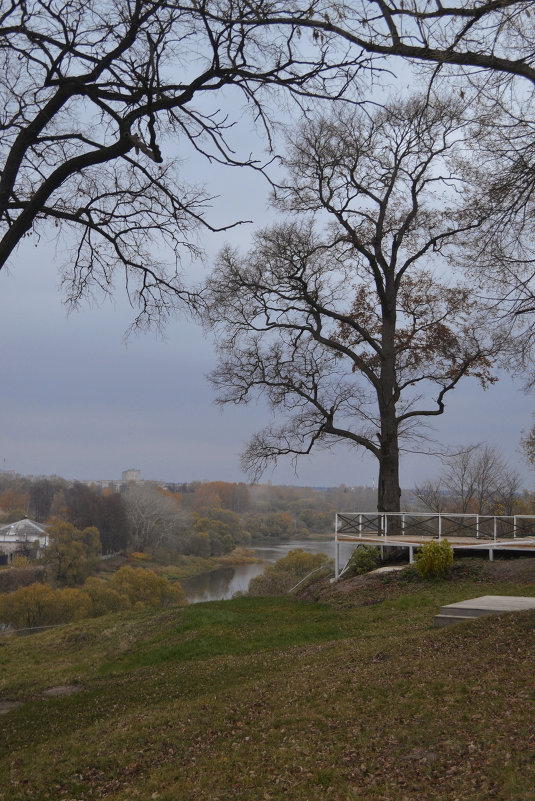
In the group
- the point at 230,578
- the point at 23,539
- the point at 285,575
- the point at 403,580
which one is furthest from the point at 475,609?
the point at 23,539

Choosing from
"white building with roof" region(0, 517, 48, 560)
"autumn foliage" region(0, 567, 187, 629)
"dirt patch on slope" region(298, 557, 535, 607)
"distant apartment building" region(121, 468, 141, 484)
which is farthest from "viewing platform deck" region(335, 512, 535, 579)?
"distant apartment building" region(121, 468, 141, 484)

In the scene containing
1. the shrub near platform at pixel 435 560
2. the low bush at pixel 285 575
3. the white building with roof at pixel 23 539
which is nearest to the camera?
the shrub near platform at pixel 435 560

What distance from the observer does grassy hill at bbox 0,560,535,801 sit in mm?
4414

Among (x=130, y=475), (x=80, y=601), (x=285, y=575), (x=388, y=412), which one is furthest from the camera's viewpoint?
(x=130, y=475)

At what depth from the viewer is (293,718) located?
19.0 ft

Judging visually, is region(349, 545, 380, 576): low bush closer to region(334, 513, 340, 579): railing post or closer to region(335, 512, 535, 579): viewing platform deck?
region(335, 512, 535, 579): viewing platform deck

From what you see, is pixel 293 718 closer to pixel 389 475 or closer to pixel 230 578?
pixel 389 475

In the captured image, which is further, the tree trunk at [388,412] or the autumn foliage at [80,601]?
the autumn foliage at [80,601]

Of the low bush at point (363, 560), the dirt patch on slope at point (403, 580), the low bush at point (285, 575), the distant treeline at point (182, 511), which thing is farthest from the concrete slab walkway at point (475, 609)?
the distant treeline at point (182, 511)

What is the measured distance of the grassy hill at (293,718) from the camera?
14.5 feet

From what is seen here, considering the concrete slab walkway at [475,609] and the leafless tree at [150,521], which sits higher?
the concrete slab walkway at [475,609]

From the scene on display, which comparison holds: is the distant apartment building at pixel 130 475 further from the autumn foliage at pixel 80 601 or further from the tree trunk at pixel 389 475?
the tree trunk at pixel 389 475

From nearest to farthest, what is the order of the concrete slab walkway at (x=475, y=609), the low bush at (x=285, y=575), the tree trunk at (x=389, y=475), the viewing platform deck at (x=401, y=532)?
the concrete slab walkway at (x=475, y=609)
the viewing platform deck at (x=401, y=532)
the tree trunk at (x=389, y=475)
the low bush at (x=285, y=575)

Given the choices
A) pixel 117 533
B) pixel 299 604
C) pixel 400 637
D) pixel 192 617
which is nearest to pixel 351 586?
pixel 299 604
